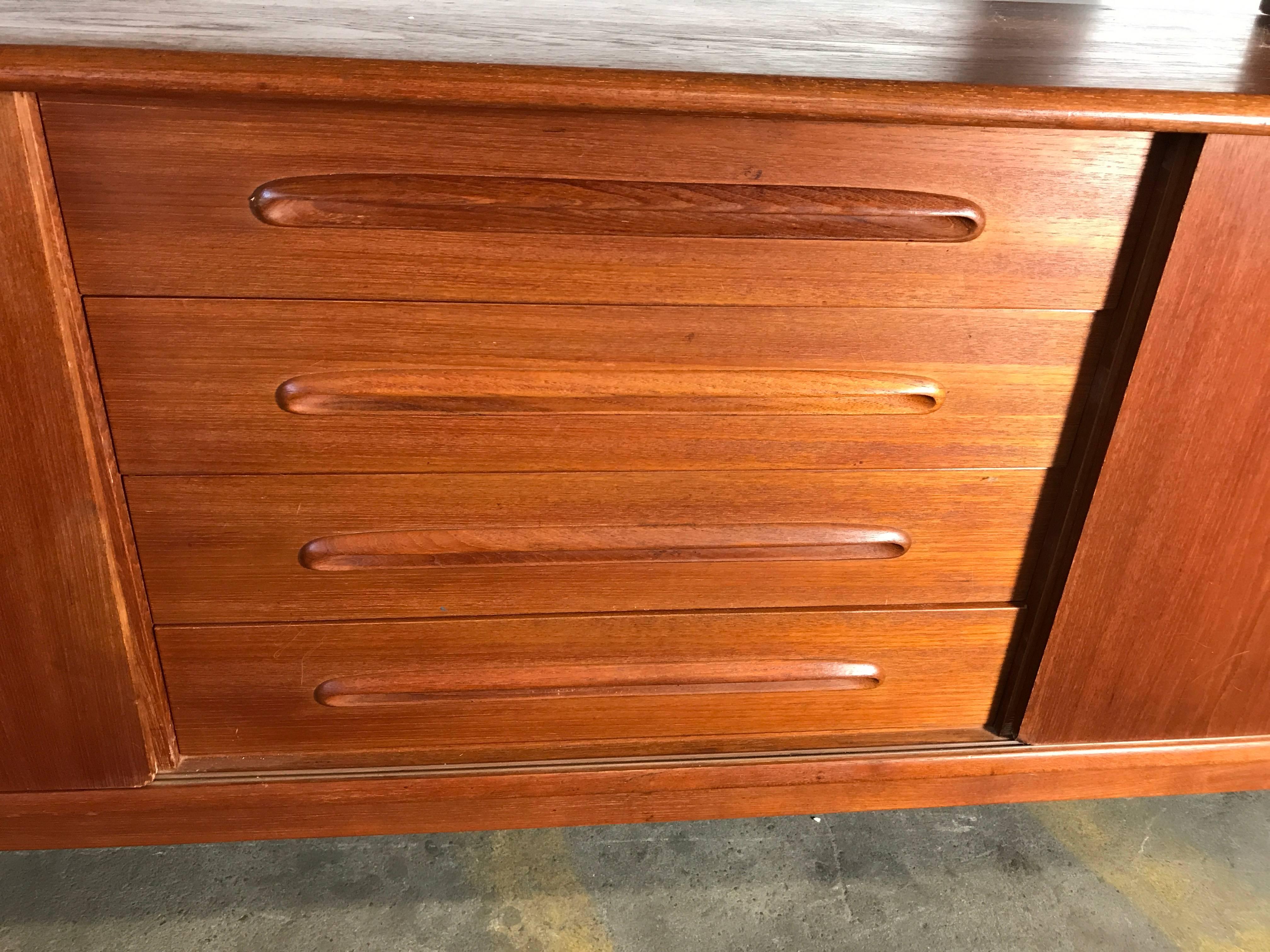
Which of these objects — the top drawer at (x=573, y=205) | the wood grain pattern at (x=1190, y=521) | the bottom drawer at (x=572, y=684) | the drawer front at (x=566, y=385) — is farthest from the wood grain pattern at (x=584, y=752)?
the top drawer at (x=573, y=205)

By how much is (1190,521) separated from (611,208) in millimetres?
565

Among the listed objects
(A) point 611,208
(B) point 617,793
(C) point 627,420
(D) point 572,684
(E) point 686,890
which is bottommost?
(E) point 686,890

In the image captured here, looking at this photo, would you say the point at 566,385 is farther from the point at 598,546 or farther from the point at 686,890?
the point at 686,890

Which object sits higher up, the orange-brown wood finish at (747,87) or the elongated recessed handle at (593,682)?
the orange-brown wood finish at (747,87)

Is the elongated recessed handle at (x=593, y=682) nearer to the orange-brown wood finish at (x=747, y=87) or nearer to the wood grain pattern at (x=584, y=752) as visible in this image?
the wood grain pattern at (x=584, y=752)

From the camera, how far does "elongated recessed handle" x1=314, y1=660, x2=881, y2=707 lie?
2.82 ft

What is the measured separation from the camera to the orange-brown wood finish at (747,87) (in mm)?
595

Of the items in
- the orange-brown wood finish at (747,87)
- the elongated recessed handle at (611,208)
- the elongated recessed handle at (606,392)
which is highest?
the orange-brown wood finish at (747,87)

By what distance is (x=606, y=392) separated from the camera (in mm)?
745

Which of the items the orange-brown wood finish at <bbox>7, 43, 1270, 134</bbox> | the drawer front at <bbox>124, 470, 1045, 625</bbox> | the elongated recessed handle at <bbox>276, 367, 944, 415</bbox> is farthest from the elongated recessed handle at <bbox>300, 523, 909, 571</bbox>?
the orange-brown wood finish at <bbox>7, 43, 1270, 134</bbox>

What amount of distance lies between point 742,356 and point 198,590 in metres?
0.47

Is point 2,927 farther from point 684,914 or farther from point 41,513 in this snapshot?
point 684,914

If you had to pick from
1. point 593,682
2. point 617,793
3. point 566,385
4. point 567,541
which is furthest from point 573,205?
point 617,793

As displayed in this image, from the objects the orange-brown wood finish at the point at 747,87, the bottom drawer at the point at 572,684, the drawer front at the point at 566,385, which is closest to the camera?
the orange-brown wood finish at the point at 747,87
